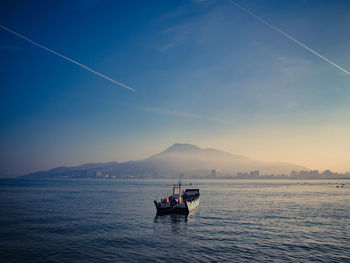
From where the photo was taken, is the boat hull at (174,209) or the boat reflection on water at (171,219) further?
the boat hull at (174,209)

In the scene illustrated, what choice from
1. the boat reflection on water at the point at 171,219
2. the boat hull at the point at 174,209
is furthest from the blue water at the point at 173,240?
the boat hull at the point at 174,209

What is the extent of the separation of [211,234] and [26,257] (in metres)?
19.3

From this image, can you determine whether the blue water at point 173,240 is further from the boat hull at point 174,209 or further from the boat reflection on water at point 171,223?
the boat hull at point 174,209

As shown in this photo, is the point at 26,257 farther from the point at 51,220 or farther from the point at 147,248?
the point at 51,220

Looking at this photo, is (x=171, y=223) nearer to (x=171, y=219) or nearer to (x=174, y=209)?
(x=171, y=219)

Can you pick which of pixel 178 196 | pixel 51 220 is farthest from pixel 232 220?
pixel 51 220

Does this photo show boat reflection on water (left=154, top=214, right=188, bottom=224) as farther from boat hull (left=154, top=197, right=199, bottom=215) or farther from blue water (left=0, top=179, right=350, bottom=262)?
boat hull (left=154, top=197, right=199, bottom=215)

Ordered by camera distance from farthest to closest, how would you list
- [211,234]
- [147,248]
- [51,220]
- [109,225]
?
[51,220] < [109,225] < [211,234] < [147,248]

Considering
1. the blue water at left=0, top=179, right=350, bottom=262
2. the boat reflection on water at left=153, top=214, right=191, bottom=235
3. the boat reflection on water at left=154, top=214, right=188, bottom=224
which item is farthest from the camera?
the boat reflection on water at left=154, top=214, right=188, bottom=224

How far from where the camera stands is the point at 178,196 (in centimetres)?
5309

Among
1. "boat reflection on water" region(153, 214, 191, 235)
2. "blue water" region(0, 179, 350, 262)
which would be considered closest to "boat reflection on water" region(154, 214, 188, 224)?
"boat reflection on water" region(153, 214, 191, 235)

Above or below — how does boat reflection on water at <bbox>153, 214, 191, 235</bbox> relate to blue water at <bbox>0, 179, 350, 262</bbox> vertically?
below

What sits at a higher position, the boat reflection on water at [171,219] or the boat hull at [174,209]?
the boat hull at [174,209]

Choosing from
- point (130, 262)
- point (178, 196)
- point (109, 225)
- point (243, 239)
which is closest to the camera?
point (130, 262)
